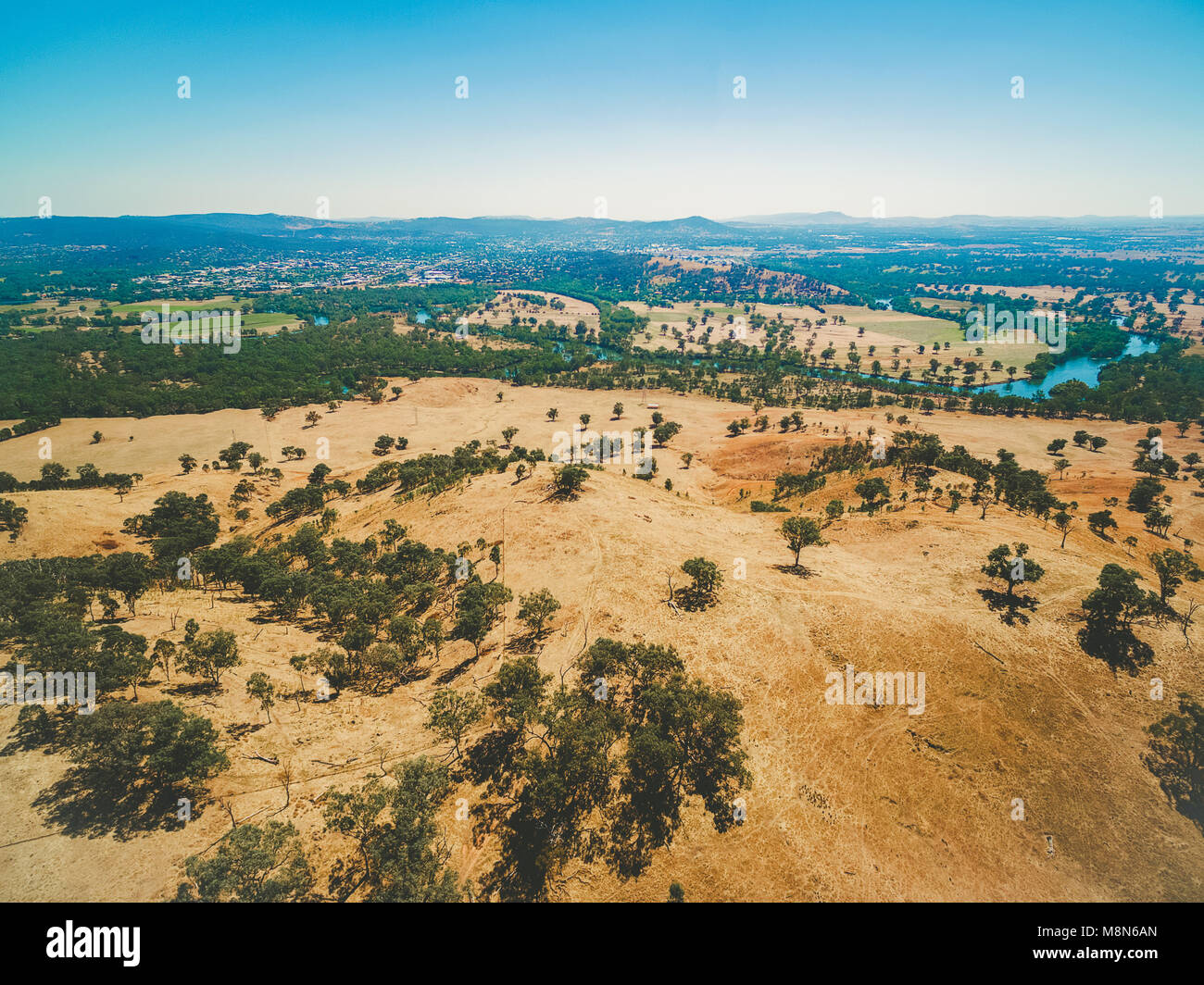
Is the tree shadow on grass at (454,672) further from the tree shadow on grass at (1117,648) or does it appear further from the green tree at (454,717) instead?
the tree shadow on grass at (1117,648)

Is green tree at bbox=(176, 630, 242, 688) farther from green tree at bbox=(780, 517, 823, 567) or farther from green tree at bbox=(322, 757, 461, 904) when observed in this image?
green tree at bbox=(780, 517, 823, 567)

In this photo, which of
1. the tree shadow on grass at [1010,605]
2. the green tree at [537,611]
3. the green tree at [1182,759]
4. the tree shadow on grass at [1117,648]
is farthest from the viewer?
the green tree at [537,611]

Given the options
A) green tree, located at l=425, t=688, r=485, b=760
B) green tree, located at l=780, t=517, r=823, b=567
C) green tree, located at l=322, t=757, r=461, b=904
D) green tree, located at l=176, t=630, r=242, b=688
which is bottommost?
green tree, located at l=322, t=757, r=461, b=904

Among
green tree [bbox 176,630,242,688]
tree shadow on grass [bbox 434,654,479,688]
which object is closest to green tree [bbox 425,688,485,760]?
tree shadow on grass [bbox 434,654,479,688]

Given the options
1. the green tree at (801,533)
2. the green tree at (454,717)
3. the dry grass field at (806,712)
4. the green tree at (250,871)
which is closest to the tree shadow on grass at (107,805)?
the dry grass field at (806,712)

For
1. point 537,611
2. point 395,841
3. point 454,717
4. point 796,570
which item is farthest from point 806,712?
point 395,841
